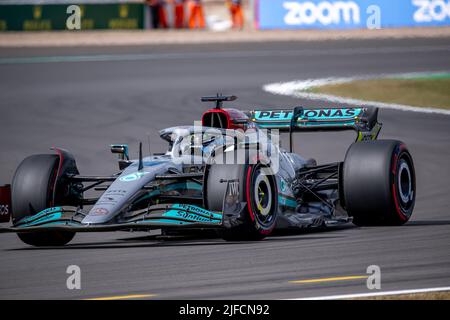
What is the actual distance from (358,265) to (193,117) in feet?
42.1

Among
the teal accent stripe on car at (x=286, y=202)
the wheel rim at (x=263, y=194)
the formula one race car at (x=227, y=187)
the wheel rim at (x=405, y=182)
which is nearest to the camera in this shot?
the formula one race car at (x=227, y=187)

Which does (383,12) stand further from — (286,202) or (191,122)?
(286,202)

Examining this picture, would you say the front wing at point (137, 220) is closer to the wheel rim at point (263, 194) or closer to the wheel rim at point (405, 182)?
the wheel rim at point (263, 194)

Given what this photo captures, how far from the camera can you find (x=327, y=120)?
13.8 m

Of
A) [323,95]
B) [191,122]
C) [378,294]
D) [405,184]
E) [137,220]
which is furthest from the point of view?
[323,95]

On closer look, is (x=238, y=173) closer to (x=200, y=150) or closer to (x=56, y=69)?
(x=200, y=150)

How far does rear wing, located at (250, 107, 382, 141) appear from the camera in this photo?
45.2 ft

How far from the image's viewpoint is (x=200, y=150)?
1258cm

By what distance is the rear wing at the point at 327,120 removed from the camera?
1377cm

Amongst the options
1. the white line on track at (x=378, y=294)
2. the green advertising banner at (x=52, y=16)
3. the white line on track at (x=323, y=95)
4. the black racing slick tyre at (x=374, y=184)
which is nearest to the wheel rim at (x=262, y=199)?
the black racing slick tyre at (x=374, y=184)

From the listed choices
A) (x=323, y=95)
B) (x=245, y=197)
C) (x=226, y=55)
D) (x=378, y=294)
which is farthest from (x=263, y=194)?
(x=226, y=55)

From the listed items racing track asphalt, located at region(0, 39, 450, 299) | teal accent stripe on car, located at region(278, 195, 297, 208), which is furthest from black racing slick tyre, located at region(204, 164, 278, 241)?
teal accent stripe on car, located at region(278, 195, 297, 208)

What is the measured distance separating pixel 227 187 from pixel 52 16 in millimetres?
33116

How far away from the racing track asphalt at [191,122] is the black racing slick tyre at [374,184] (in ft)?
0.58
